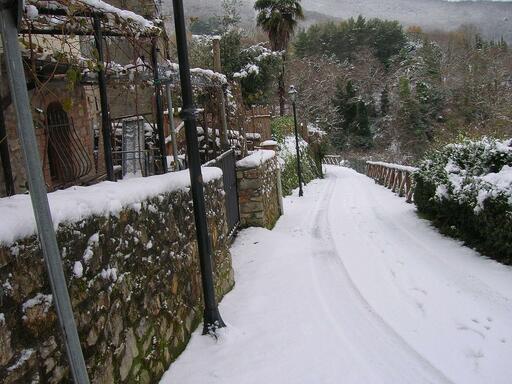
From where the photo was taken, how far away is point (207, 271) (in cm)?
363

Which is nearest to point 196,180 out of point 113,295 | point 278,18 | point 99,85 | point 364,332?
point 99,85

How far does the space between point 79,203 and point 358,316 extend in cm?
296

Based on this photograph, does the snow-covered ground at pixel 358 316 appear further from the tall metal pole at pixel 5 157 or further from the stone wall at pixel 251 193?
the tall metal pole at pixel 5 157

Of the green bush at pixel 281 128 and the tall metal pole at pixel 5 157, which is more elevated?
the tall metal pole at pixel 5 157

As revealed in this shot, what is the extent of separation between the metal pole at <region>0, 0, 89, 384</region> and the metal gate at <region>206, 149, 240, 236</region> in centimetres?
489

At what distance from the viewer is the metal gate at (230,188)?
6544 millimetres

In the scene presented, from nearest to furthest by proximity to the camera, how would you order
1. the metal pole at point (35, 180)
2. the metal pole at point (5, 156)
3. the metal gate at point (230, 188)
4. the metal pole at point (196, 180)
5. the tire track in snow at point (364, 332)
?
the metal pole at point (35, 180) < the metal pole at point (5, 156) < the tire track in snow at point (364, 332) < the metal pole at point (196, 180) < the metal gate at point (230, 188)

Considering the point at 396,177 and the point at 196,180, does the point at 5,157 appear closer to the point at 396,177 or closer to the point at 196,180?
the point at 196,180

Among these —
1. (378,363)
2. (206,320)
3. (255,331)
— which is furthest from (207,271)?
(378,363)

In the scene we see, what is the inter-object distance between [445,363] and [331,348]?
0.86 meters

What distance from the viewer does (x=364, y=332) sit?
12.3ft

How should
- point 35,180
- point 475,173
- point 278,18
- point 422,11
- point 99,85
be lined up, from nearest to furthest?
point 35,180
point 99,85
point 475,173
point 278,18
point 422,11

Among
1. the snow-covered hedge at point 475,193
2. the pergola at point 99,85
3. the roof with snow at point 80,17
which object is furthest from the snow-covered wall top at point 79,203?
the snow-covered hedge at point 475,193

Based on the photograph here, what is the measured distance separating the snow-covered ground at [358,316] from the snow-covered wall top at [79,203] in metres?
1.32
